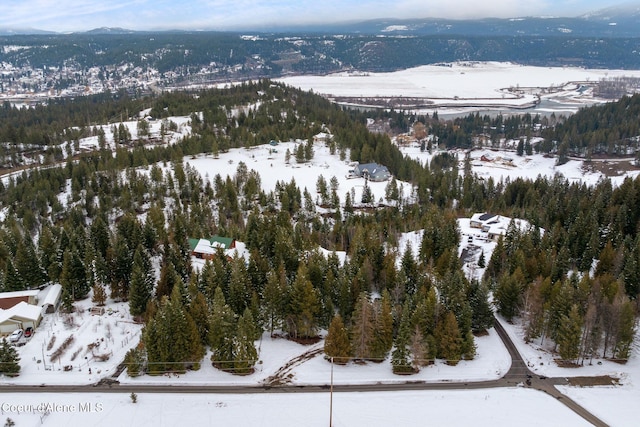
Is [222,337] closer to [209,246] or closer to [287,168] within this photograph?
[209,246]

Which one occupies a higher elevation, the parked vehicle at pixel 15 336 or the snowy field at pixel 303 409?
the parked vehicle at pixel 15 336

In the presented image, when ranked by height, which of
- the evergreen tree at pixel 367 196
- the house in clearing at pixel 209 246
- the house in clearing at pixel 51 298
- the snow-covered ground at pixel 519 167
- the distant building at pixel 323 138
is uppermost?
the distant building at pixel 323 138

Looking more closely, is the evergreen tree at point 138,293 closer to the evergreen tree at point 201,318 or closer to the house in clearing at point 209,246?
the evergreen tree at point 201,318

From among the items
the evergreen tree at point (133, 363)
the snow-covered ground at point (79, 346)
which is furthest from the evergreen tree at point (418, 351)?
the snow-covered ground at point (79, 346)

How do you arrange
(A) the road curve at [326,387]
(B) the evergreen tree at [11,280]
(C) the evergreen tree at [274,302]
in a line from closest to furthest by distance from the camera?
1. (A) the road curve at [326,387]
2. (C) the evergreen tree at [274,302]
3. (B) the evergreen tree at [11,280]

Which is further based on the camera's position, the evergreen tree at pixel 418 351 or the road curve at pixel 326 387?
the evergreen tree at pixel 418 351

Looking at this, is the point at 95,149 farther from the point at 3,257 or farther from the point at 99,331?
the point at 99,331
